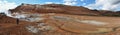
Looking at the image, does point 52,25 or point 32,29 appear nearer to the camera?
point 32,29

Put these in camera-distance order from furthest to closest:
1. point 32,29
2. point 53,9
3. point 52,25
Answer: point 53,9
point 52,25
point 32,29

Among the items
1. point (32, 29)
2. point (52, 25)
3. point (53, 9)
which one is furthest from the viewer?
point (53, 9)

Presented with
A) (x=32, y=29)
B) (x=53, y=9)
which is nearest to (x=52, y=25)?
(x=32, y=29)

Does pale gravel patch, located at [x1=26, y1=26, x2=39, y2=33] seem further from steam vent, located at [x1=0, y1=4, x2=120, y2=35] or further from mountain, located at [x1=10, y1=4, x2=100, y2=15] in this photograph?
mountain, located at [x1=10, y1=4, x2=100, y2=15]

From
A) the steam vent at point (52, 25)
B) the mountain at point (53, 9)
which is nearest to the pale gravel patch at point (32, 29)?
the steam vent at point (52, 25)

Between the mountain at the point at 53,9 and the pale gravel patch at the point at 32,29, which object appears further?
the mountain at the point at 53,9

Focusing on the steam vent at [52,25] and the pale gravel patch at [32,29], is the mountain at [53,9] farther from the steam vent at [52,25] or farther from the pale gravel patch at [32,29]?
the pale gravel patch at [32,29]

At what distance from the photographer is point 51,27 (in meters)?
7.95

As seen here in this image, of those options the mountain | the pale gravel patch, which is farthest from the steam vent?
the mountain

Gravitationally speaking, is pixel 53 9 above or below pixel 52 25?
above

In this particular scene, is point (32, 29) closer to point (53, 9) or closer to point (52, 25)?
point (52, 25)

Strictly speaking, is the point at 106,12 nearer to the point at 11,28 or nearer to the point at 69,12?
the point at 69,12

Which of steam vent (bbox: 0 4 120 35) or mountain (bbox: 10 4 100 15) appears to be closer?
steam vent (bbox: 0 4 120 35)

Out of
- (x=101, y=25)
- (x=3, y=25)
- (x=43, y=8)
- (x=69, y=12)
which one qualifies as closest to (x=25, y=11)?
(x=43, y=8)
